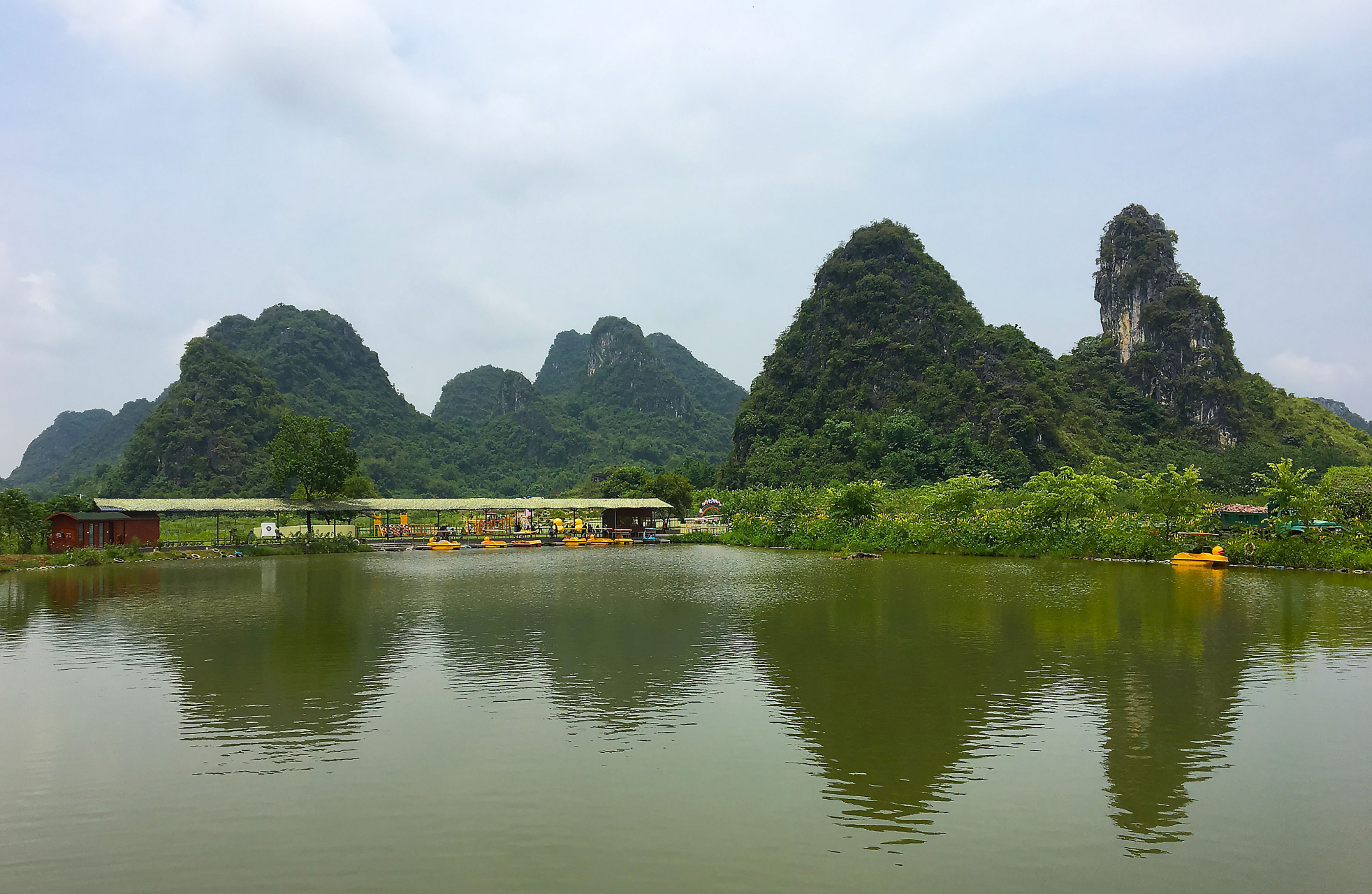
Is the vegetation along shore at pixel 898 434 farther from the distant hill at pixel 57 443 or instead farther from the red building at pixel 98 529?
the distant hill at pixel 57 443

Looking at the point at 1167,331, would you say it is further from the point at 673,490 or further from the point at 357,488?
the point at 357,488

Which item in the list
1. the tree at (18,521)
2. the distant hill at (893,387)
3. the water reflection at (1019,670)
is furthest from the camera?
the distant hill at (893,387)

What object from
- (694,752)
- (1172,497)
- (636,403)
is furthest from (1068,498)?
(636,403)

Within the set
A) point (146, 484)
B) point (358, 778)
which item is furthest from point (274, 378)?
point (358, 778)

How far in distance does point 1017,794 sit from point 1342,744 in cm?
386

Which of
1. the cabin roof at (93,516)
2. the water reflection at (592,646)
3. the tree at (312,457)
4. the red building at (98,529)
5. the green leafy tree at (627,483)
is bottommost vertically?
the water reflection at (592,646)

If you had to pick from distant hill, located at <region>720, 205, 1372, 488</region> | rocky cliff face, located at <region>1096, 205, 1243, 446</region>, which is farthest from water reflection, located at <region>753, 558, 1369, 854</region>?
rocky cliff face, located at <region>1096, 205, 1243, 446</region>

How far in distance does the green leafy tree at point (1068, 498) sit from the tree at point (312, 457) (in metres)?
31.4

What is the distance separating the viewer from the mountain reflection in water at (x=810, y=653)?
8.12 m

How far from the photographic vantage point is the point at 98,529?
3391 centimetres

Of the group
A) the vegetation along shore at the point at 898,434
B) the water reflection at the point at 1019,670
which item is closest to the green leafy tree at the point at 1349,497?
the vegetation along shore at the point at 898,434

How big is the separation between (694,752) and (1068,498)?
1040 inches

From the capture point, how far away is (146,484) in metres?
62.1

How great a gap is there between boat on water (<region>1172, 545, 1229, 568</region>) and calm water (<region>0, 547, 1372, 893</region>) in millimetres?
9586
